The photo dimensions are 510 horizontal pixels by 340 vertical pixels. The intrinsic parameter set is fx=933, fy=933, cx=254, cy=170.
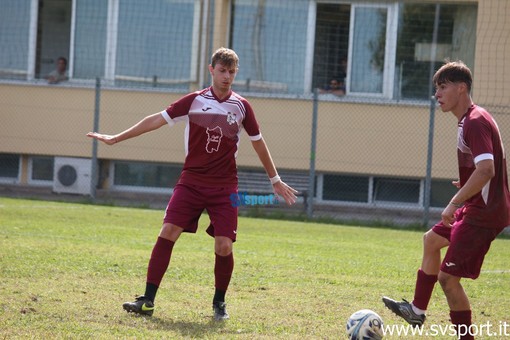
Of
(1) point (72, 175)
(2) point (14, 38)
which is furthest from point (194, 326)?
(2) point (14, 38)

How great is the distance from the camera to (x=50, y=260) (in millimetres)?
9742

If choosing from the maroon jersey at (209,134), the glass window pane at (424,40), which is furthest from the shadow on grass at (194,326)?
the glass window pane at (424,40)

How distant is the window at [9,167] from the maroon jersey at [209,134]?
14649 mm

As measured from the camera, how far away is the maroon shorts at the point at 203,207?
7.57 m

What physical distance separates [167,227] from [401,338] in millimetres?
2090

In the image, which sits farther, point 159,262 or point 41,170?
point 41,170

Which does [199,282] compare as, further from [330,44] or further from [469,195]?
[330,44]

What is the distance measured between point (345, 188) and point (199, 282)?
1173 cm

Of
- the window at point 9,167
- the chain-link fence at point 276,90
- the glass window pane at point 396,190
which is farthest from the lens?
the window at point 9,167

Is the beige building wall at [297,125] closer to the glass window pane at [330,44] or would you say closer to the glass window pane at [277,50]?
the glass window pane at [277,50]

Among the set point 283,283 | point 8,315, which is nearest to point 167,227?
point 8,315

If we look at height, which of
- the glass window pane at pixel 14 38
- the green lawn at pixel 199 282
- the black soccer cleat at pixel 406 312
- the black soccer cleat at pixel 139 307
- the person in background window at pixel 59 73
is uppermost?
the glass window pane at pixel 14 38

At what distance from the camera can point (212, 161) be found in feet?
25.1

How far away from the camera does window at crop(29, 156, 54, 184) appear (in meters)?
21.4
